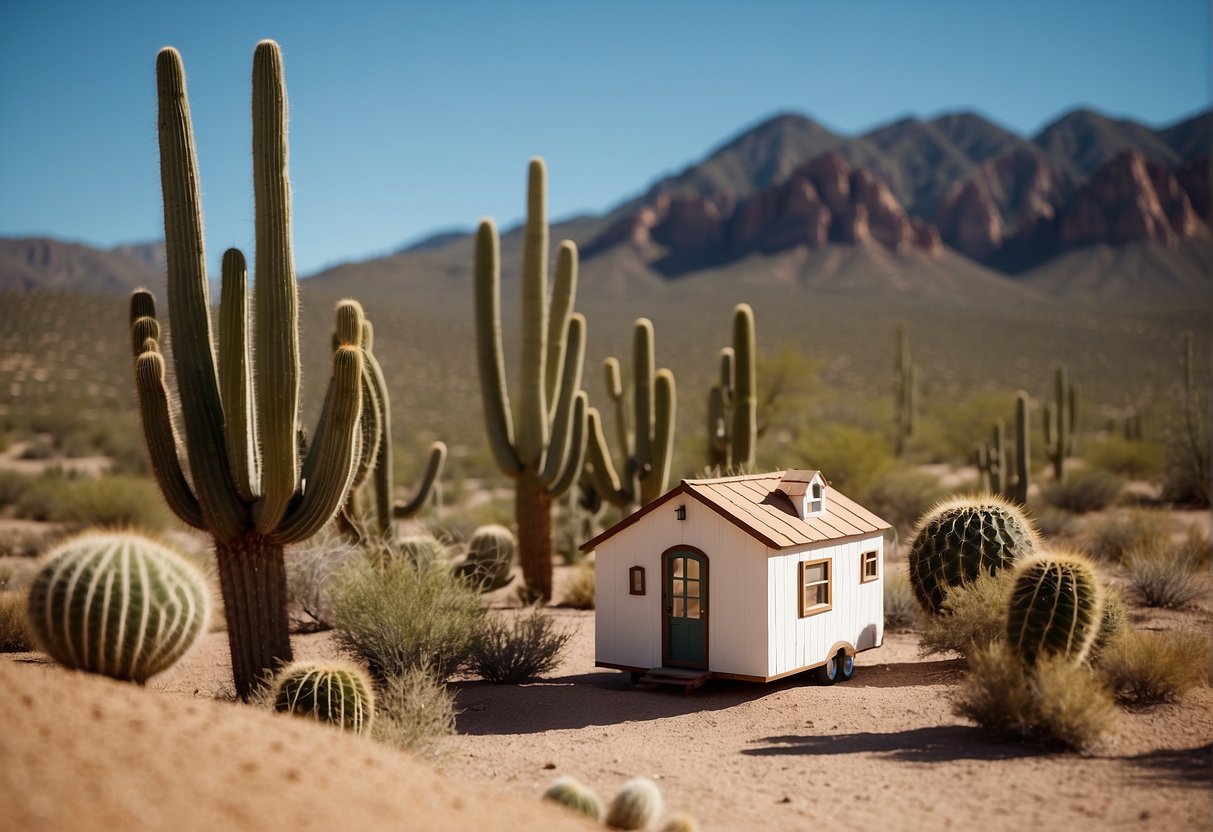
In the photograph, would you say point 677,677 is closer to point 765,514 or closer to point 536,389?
point 765,514

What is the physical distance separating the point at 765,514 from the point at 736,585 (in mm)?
906

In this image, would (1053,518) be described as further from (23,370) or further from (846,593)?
(23,370)

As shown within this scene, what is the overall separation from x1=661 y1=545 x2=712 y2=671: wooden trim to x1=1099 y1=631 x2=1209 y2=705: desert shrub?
3.93m

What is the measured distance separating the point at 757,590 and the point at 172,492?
5.90 m

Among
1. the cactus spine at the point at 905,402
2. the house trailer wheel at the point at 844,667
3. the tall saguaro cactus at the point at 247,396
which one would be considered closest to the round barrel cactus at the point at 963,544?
the house trailer wheel at the point at 844,667

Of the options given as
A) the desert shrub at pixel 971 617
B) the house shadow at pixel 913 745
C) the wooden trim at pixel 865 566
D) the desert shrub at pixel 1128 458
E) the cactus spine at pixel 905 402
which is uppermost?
the cactus spine at pixel 905 402

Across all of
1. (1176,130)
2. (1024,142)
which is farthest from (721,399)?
(1024,142)

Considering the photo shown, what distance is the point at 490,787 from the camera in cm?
831

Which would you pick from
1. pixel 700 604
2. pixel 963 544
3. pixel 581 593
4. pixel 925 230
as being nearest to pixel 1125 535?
pixel 963 544

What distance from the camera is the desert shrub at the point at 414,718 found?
8.65 metres

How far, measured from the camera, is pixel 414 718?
9031mm

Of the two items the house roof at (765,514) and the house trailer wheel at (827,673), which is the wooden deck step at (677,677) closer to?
the house trailer wheel at (827,673)

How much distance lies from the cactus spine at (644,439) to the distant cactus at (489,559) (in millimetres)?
2086

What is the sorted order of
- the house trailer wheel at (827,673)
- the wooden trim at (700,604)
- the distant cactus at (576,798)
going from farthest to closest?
1. the house trailer wheel at (827,673)
2. the wooden trim at (700,604)
3. the distant cactus at (576,798)
